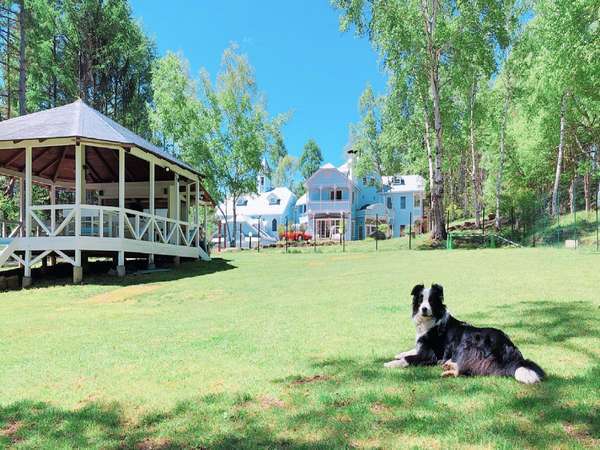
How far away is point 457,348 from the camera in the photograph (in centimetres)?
444

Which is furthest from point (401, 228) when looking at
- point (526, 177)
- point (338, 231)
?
point (526, 177)

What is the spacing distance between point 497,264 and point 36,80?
3261cm

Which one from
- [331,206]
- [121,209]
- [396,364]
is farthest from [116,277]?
[331,206]

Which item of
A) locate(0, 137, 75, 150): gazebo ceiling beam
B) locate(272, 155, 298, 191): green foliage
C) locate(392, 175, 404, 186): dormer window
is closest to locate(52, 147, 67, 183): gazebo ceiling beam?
locate(0, 137, 75, 150): gazebo ceiling beam

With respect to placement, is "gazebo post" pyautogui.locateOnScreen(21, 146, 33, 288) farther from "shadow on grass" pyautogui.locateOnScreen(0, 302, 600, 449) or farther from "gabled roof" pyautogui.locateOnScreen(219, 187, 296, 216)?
"gabled roof" pyautogui.locateOnScreen(219, 187, 296, 216)

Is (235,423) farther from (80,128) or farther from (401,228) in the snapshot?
(401,228)

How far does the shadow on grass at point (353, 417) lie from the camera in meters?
3.13

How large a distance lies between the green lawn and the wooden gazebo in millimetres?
4361

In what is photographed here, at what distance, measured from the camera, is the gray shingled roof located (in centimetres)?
1436

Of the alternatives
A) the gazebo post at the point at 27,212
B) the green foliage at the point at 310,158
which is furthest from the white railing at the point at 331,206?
the gazebo post at the point at 27,212

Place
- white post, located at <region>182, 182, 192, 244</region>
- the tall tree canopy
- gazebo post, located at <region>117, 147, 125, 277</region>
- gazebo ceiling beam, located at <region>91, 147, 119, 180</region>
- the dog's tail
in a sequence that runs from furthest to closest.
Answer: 1. the tall tree canopy
2. white post, located at <region>182, 182, 192, 244</region>
3. gazebo ceiling beam, located at <region>91, 147, 119, 180</region>
4. gazebo post, located at <region>117, 147, 125, 277</region>
5. the dog's tail

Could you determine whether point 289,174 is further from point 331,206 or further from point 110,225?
point 110,225

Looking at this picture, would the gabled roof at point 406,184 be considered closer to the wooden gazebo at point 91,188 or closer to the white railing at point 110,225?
the wooden gazebo at point 91,188

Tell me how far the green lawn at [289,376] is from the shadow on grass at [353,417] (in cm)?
1
